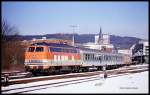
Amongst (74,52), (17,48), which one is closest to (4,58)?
(17,48)

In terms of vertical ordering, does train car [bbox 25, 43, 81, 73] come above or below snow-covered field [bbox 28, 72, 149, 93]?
above

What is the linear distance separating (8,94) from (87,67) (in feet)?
81.1

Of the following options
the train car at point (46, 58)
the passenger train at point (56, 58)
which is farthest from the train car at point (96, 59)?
the train car at point (46, 58)

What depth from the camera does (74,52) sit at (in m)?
35.5

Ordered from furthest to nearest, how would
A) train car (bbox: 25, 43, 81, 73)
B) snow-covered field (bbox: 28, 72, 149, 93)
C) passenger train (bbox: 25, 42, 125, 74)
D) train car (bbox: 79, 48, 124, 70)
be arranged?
1. train car (bbox: 79, 48, 124, 70)
2. passenger train (bbox: 25, 42, 125, 74)
3. train car (bbox: 25, 43, 81, 73)
4. snow-covered field (bbox: 28, 72, 149, 93)

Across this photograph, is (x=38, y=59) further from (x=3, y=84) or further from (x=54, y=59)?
(x=3, y=84)

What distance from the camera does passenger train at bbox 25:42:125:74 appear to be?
95.4 ft

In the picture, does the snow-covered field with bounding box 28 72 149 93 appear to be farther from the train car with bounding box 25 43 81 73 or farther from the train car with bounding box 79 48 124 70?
the train car with bounding box 79 48 124 70

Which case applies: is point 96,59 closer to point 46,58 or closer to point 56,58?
point 56,58

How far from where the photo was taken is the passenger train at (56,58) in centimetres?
2908

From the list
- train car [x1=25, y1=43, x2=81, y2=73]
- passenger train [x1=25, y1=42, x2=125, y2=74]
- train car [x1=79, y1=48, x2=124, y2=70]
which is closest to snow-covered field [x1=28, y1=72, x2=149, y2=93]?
train car [x1=25, y1=43, x2=81, y2=73]

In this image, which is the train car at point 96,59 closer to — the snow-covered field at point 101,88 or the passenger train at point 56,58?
the passenger train at point 56,58

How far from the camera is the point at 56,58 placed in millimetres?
30703

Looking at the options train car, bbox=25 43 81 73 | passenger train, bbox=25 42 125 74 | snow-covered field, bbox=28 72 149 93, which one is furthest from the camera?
passenger train, bbox=25 42 125 74
